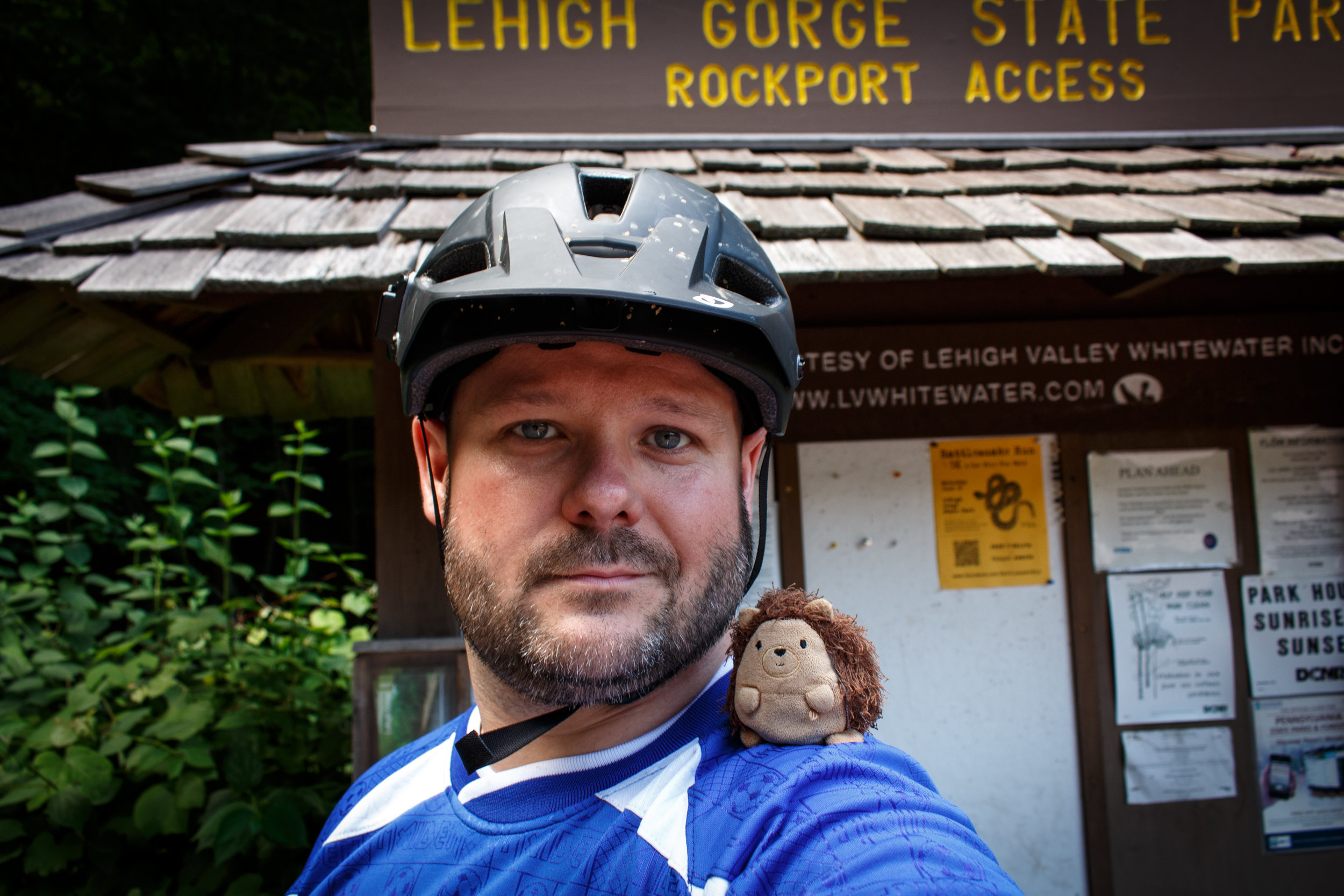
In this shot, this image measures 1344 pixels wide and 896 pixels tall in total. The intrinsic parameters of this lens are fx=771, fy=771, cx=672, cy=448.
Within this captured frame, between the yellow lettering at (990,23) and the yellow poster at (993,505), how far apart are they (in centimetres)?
175

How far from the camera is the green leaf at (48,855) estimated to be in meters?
2.88

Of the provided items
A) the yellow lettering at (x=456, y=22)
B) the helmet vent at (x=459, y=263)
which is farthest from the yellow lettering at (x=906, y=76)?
the helmet vent at (x=459, y=263)

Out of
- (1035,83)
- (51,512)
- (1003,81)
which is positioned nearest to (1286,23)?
(1035,83)

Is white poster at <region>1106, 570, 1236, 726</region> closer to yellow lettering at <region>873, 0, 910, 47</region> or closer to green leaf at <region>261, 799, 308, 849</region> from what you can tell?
yellow lettering at <region>873, 0, 910, 47</region>

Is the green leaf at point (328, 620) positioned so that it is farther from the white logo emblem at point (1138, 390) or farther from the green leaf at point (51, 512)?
the white logo emblem at point (1138, 390)

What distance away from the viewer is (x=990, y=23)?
10.9ft

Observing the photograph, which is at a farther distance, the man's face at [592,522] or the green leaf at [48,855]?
the green leaf at [48,855]

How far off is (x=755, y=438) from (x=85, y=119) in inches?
473

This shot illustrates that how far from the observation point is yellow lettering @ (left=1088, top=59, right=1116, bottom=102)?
134 inches

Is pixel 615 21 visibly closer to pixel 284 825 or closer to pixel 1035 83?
pixel 1035 83

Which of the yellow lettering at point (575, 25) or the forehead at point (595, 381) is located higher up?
the yellow lettering at point (575, 25)

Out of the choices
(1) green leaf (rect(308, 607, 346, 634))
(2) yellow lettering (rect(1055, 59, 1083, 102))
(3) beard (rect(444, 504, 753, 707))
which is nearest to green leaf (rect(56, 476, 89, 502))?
(1) green leaf (rect(308, 607, 346, 634))

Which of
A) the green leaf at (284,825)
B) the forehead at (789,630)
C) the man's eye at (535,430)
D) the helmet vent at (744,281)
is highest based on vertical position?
the helmet vent at (744,281)

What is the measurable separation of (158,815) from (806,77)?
151 inches
